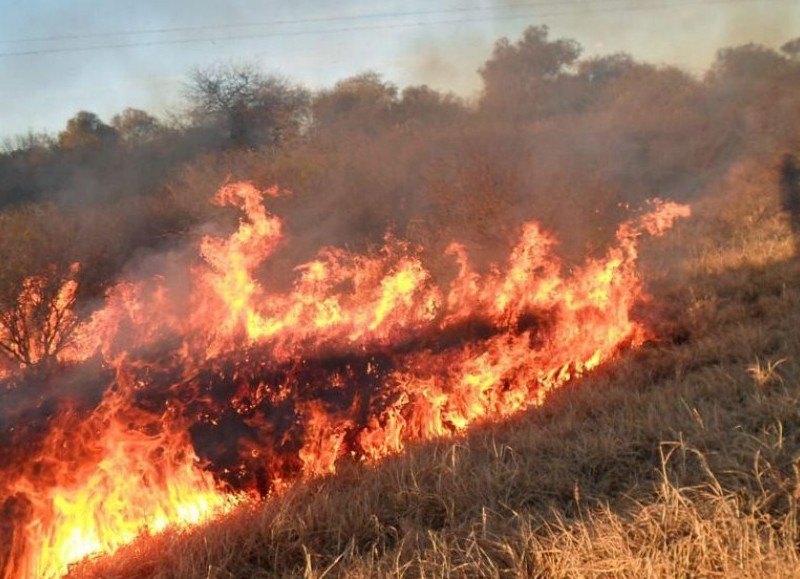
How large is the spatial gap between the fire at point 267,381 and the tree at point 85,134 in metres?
20.7

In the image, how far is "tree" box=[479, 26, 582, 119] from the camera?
2402 cm

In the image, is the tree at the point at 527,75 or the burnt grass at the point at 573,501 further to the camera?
the tree at the point at 527,75

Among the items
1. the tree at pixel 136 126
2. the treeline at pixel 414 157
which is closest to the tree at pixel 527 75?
the treeline at pixel 414 157

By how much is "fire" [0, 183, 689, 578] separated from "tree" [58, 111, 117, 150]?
20.7 meters

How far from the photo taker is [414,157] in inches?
612

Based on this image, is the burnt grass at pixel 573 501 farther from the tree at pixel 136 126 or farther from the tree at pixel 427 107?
the tree at pixel 136 126

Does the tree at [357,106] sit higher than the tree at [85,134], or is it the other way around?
the tree at [85,134]

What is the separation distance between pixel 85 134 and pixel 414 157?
18454 millimetres

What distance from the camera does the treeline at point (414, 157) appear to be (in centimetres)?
1062

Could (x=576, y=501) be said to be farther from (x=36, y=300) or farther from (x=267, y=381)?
(x=36, y=300)

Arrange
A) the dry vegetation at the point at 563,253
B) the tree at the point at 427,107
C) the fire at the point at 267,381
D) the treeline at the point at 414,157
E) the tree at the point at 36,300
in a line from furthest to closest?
the tree at the point at 427,107 < the treeline at the point at 414,157 < the tree at the point at 36,300 < the fire at the point at 267,381 < the dry vegetation at the point at 563,253

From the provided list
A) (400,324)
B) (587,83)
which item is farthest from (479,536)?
(587,83)

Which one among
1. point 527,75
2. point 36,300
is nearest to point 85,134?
point 527,75

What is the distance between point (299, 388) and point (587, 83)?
2533 centimetres
